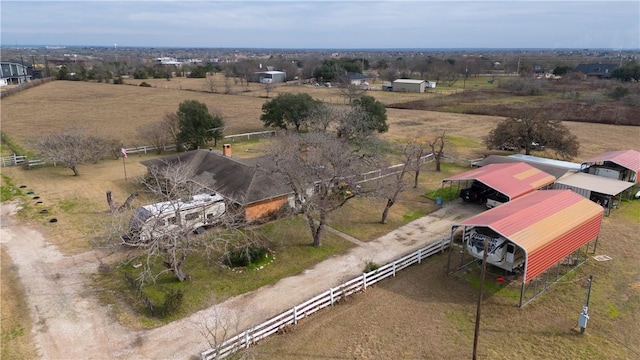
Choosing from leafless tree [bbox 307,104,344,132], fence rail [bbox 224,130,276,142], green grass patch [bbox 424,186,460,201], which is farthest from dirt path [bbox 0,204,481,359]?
fence rail [bbox 224,130,276,142]

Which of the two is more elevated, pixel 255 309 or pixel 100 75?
pixel 100 75

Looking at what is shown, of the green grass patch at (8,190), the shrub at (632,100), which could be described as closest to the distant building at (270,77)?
the shrub at (632,100)

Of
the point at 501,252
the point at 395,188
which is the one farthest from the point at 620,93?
the point at 501,252

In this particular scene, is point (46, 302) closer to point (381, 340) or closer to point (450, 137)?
point (381, 340)

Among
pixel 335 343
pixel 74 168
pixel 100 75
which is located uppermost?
pixel 100 75

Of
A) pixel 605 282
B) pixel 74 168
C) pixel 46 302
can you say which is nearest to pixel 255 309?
pixel 46 302

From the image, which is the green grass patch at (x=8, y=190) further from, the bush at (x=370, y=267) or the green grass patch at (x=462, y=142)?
the green grass patch at (x=462, y=142)
